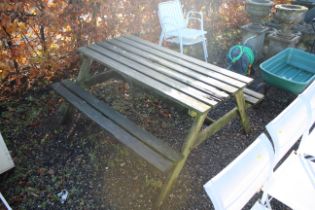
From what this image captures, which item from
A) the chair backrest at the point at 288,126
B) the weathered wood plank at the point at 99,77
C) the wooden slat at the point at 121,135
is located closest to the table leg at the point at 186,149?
the wooden slat at the point at 121,135

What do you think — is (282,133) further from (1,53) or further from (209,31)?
(209,31)

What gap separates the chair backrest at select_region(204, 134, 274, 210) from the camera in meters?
1.29

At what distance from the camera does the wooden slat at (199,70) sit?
2381 mm

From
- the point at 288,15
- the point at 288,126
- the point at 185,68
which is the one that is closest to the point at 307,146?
the point at 288,126

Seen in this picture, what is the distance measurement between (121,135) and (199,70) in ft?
3.24

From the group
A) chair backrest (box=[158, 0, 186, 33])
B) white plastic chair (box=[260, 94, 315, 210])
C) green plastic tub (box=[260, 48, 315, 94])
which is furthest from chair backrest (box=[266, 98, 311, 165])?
chair backrest (box=[158, 0, 186, 33])

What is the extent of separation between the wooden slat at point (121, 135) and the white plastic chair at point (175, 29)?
2151 mm

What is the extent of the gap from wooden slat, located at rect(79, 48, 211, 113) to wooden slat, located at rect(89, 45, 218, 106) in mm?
45

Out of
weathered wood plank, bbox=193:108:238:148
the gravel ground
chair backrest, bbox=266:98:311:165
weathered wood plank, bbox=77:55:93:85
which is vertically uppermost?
chair backrest, bbox=266:98:311:165

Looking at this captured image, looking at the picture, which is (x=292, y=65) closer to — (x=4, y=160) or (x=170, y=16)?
(x=170, y=16)

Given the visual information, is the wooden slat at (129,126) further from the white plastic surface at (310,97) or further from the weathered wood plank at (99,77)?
the white plastic surface at (310,97)

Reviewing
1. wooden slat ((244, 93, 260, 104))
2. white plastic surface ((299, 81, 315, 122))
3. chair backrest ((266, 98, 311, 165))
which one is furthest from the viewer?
wooden slat ((244, 93, 260, 104))

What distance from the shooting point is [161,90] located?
228cm

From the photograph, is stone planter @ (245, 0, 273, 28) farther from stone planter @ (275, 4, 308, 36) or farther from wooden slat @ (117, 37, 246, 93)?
wooden slat @ (117, 37, 246, 93)
